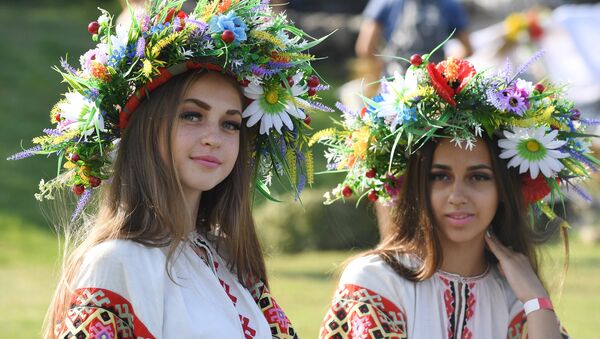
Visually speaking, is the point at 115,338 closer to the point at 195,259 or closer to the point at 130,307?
the point at 130,307

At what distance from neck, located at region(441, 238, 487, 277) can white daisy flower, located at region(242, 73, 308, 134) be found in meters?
0.95

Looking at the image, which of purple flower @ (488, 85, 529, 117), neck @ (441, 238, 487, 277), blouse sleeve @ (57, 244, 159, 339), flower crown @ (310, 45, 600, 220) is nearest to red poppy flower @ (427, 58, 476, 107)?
flower crown @ (310, 45, 600, 220)

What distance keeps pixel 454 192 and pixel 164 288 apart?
1.46 m

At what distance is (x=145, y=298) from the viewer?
3.49m

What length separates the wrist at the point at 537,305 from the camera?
450cm

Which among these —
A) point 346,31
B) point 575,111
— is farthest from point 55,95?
point 575,111

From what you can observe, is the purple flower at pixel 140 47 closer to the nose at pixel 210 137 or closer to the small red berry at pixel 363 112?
the nose at pixel 210 137

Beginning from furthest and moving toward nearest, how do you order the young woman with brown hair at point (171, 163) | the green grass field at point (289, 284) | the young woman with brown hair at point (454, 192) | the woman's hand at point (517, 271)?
the green grass field at point (289, 284), the woman's hand at point (517, 271), the young woman with brown hair at point (454, 192), the young woman with brown hair at point (171, 163)

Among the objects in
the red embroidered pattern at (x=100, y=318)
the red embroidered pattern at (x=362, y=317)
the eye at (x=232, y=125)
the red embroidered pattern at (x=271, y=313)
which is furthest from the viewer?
the red embroidered pattern at (x=362, y=317)

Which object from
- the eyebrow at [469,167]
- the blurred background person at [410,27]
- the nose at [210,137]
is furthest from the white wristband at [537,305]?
the blurred background person at [410,27]

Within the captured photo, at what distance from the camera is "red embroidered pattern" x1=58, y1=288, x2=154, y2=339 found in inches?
134

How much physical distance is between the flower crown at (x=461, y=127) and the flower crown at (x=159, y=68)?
0.50 m

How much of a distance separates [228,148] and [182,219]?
0.96ft

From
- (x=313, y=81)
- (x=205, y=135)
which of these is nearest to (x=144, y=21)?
(x=205, y=135)
